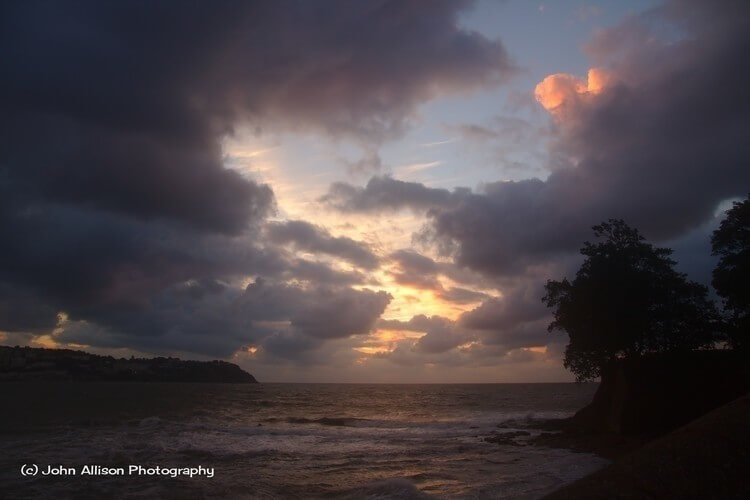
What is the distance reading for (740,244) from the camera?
98.9 ft

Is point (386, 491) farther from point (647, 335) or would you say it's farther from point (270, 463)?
point (647, 335)

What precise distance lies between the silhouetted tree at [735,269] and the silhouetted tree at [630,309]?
1569mm

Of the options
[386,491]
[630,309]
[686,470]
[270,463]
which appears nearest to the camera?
[686,470]

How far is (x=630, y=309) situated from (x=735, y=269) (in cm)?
641

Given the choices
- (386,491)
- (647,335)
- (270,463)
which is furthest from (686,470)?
(647,335)

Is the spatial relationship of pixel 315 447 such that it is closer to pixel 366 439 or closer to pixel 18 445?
pixel 366 439

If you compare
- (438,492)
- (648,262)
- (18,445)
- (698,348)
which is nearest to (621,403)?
(698,348)

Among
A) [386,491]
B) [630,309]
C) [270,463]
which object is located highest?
[630,309]

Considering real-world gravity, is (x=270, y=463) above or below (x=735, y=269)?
below

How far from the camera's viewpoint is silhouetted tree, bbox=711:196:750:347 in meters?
29.3

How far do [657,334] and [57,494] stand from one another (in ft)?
112

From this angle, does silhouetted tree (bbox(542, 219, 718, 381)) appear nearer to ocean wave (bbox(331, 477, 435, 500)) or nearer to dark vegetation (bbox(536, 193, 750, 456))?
dark vegetation (bbox(536, 193, 750, 456))

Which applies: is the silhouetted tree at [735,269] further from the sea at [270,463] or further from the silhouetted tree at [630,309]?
the sea at [270,463]

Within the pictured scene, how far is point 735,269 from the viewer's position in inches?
1162
